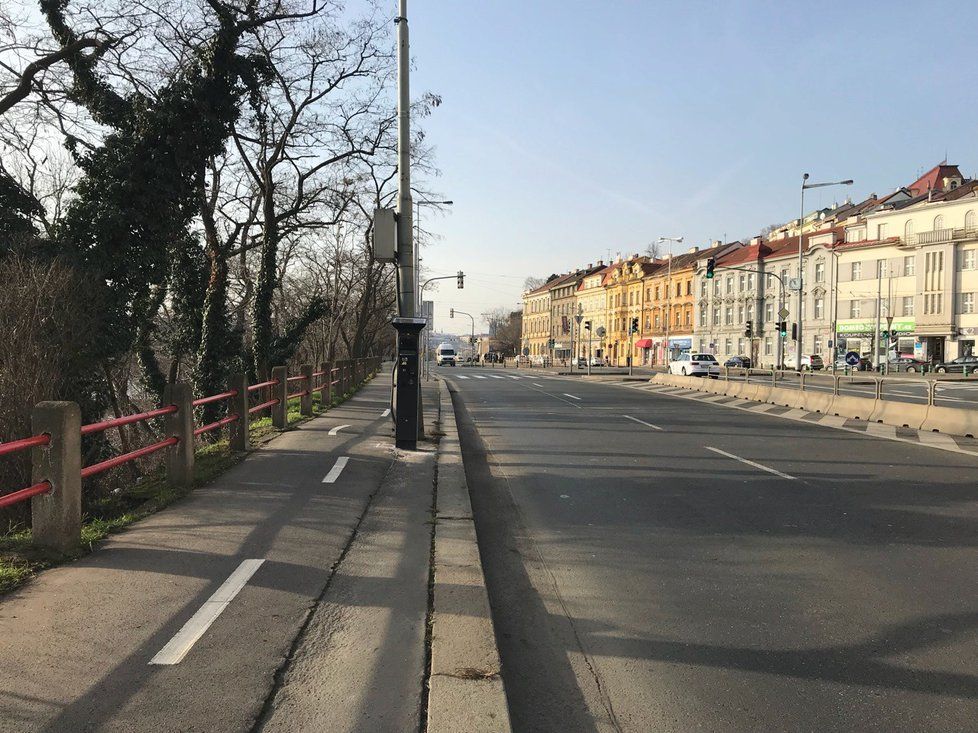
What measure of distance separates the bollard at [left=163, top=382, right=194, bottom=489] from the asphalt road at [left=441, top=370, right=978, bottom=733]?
10.8ft

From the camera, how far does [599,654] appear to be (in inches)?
168

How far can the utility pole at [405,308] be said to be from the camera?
11203 millimetres

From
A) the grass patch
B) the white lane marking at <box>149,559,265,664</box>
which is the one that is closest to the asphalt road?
the white lane marking at <box>149,559,265,664</box>

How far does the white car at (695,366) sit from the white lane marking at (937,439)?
27191 millimetres

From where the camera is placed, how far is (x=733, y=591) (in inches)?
210

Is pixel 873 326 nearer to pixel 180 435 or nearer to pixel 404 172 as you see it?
pixel 404 172

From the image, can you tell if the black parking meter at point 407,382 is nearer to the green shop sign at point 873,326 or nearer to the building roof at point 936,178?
the green shop sign at point 873,326

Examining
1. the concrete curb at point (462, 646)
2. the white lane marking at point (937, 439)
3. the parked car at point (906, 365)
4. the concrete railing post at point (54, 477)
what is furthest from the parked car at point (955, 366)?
the concrete railing post at point (54, 477)

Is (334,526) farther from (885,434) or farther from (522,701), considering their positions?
(885,434)

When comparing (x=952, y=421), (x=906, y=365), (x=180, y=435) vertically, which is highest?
(x=906, y=365)

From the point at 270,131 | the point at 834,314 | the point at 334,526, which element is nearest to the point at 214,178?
the point at 270,131

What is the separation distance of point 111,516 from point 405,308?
585 cm

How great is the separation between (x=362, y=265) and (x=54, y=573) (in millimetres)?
43184

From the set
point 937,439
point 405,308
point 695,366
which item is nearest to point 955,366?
point 695,366
